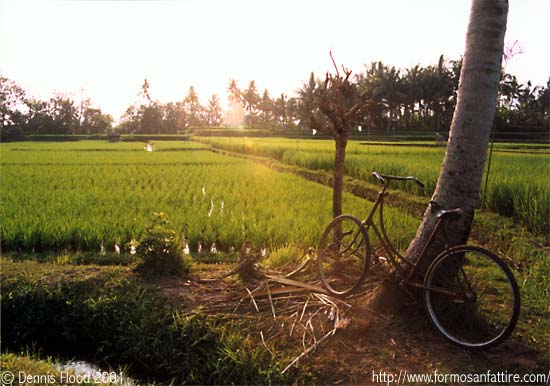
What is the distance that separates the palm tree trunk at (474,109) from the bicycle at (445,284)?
0.14 metres

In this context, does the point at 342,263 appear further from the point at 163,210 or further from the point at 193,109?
the point at 193,109

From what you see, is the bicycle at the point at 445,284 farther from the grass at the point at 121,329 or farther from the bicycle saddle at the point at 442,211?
the grass at the point at 121,329

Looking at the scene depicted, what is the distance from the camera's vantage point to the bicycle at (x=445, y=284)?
8.91 feet

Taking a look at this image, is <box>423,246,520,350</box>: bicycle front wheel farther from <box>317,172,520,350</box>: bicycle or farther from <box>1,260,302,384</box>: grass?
<box>1,260,302,384</box>: grass

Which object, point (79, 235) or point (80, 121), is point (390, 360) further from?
point (80, 121)

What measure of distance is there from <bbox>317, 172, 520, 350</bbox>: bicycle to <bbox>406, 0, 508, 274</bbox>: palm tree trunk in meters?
0.14

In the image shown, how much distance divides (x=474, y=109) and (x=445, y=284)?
1.16 meters

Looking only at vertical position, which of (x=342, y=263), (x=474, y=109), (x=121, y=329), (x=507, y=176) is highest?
(x=474, y=109)

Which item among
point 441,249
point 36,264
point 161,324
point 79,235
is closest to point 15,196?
point 79,235

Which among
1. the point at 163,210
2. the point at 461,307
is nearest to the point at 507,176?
the point at 461,307

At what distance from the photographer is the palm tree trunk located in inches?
116

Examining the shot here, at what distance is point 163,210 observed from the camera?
21.2 feet

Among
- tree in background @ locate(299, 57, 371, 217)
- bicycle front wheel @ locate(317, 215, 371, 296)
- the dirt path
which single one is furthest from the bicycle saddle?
tree in background @ locate(299, 57, 371, 217)

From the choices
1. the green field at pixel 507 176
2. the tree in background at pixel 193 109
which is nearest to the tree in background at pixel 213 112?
the tree in background at pixel 193 109
